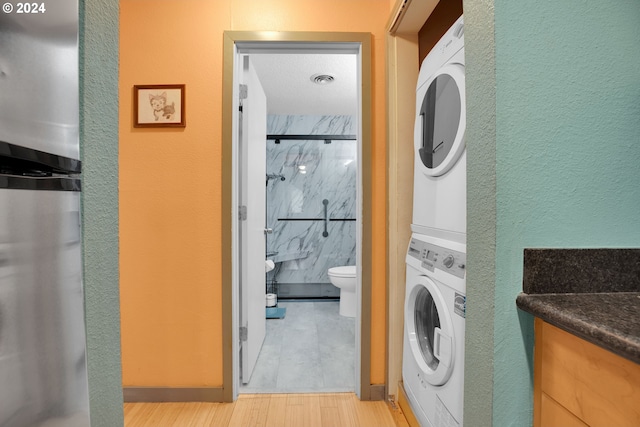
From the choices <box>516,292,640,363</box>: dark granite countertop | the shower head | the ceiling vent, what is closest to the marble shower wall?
the shower head

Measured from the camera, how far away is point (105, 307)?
776 mm

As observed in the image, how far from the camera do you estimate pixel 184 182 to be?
1.88 meters

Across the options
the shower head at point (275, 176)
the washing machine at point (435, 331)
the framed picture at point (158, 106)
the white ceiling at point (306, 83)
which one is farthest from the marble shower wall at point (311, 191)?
the washing machine at point (435, 331)

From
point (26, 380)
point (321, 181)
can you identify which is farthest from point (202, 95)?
point (321, 181)

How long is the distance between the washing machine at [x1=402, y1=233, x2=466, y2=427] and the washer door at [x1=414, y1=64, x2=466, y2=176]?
0.34m

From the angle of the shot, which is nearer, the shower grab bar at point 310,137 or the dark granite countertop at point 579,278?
the dark granite countertop at point 579,278

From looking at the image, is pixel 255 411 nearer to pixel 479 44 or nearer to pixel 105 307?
pixel 105 307

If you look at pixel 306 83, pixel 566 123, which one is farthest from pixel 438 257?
pixel 306 83

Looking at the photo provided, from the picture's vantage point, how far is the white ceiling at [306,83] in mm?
2664

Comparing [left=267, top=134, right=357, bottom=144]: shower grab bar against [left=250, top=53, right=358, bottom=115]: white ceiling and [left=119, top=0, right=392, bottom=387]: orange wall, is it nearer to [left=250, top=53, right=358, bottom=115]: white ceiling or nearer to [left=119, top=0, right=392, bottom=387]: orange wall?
[left=250, top=53, right=358, bottom=115]: white ceiling

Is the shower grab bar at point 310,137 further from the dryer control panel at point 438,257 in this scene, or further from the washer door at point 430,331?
the washer door at point 430,331

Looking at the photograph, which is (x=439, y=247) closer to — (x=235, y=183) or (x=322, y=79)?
(x=235, y=183)

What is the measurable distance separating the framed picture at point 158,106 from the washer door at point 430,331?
5.30 feet

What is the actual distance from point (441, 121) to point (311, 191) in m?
3.01
